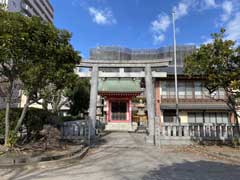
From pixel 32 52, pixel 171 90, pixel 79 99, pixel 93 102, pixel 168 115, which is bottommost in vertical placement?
pixel 168 115

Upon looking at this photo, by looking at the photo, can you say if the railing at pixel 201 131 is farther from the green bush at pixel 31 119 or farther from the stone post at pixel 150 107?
the green bush at pixel 31 119

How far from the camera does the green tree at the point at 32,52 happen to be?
6137mm

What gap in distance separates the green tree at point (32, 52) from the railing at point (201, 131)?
21.0ft

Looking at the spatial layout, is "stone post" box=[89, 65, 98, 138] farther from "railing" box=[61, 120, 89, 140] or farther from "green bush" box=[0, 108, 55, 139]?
"green bush" box=[0, 108, 55, 139]

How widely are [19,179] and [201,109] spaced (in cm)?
2026

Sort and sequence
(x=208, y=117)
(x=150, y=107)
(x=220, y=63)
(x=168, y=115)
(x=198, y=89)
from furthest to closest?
(x=198, y=89)
(x=168, y=115)
(x=208, y=117)
(x=150, y=107)
(x=220, y=63)

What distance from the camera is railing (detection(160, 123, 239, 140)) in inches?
421

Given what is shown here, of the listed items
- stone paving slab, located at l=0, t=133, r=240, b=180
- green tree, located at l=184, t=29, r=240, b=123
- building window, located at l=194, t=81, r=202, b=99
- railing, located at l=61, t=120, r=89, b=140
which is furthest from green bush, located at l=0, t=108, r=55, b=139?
building window, located at l=194, t=81, r=202, b=99

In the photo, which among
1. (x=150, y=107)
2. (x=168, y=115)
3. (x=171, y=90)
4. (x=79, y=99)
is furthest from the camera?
(x=171, y=90)

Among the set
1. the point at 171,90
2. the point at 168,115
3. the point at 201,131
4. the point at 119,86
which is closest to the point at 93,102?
the point at 201,131

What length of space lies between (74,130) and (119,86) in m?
11.9

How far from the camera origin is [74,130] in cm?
1123

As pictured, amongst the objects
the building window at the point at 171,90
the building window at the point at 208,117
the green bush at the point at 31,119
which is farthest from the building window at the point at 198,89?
the green bush at the point at 31,119

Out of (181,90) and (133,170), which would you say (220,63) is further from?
(181,90)
